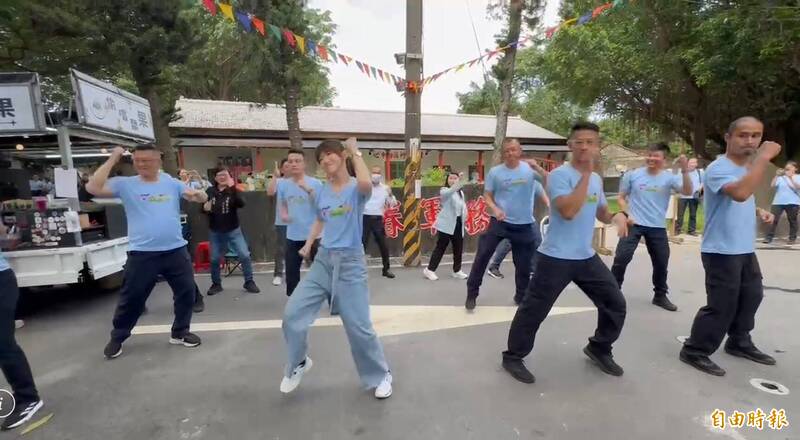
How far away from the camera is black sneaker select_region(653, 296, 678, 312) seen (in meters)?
4.79

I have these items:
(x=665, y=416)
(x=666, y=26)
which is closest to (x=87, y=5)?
(x=665, y=416)

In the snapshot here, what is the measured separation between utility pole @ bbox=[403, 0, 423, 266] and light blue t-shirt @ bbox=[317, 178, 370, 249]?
4295 millimetres

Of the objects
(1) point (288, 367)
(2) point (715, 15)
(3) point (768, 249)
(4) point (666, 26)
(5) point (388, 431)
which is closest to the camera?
(5) point (388, 431)

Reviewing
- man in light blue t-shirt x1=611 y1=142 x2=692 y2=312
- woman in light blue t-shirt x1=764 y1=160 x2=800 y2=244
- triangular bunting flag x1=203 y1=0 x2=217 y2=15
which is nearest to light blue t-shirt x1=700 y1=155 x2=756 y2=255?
man in light blue t-shirt x1=611 y1=142 x2=692 y2=312

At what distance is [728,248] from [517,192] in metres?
1.91

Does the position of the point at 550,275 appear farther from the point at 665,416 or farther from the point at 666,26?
the point at 666,26

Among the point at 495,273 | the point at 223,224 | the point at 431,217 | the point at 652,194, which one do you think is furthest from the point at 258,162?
→ the point at 652,194

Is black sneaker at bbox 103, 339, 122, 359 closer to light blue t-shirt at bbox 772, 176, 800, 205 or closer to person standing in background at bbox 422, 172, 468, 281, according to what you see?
person standing in background at bbox 422, 172, 468, 281

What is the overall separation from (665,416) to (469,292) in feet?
7.74

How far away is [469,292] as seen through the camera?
4.88 metres

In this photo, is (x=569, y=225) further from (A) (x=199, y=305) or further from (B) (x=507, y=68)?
(B) (x=507, y=68)

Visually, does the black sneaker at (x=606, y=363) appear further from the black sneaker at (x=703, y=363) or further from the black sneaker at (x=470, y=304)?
the black sneaker at (x=470, y=304)

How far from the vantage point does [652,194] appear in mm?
4797

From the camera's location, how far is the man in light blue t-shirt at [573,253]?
297 cm
